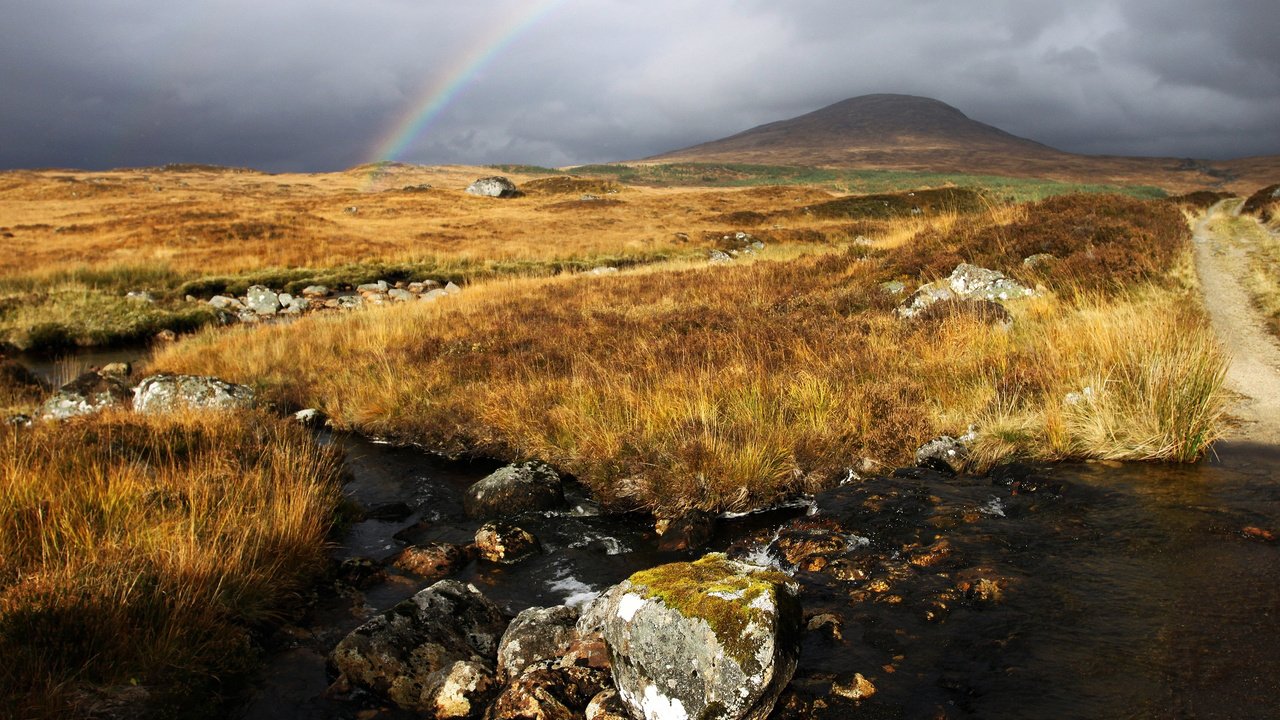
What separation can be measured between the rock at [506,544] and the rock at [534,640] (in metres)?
1.70

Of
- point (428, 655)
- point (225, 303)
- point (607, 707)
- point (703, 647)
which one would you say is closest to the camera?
point (703, 647)

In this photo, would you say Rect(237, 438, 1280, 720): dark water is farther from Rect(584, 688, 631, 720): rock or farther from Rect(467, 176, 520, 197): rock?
Rect(467, 176, 520, 197): rock

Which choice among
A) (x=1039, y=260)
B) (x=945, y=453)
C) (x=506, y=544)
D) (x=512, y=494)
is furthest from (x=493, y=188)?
(x=945, y=453)

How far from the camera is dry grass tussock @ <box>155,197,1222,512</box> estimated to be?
6578mm

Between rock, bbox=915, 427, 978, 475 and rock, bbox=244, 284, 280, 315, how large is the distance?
69.3 feet

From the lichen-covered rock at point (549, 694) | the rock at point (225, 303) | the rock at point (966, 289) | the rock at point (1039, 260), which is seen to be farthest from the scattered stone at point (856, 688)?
the rock at point (225, 303)

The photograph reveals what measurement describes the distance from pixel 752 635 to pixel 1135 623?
7.63ft

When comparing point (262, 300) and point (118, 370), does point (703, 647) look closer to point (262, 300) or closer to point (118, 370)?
point (118, 370)

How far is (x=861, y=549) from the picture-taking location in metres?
5.01

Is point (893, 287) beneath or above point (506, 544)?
above

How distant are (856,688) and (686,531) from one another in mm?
2640

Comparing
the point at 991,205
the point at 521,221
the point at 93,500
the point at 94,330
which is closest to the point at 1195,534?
the point at 93,500

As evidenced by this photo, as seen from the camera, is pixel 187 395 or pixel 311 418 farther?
pixel 311 418

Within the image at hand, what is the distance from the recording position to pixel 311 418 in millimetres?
10445
